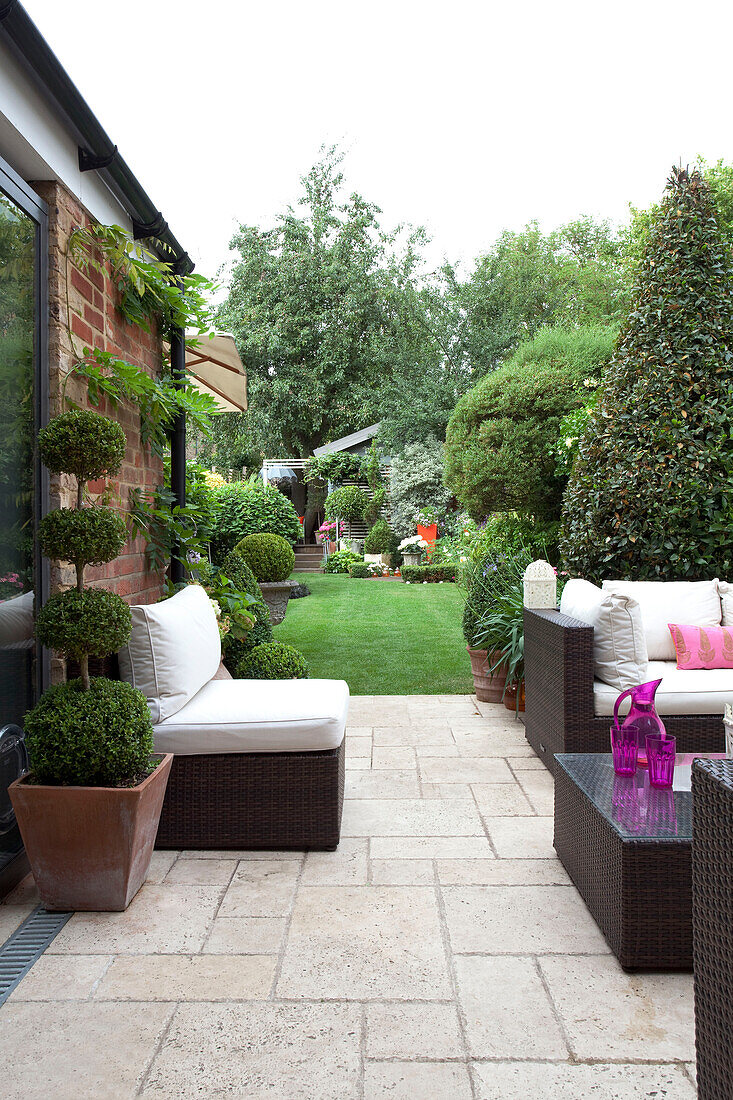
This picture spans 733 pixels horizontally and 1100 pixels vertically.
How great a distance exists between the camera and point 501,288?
1830cm

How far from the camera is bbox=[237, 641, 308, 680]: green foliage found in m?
4.13

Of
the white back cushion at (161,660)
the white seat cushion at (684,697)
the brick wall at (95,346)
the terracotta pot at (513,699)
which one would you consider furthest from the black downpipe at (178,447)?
the white seat cushion at (684,697)

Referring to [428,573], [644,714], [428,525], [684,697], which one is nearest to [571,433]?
[684,697]

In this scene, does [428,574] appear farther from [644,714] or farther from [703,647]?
[644,714]

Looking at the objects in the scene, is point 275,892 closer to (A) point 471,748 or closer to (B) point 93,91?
(A) point 471,748

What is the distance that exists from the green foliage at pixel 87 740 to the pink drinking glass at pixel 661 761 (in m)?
1.71

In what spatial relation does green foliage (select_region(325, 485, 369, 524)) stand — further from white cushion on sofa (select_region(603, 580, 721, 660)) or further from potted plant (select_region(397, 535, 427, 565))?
white cushion on sofa (select_region(603, 580, 721, 660))

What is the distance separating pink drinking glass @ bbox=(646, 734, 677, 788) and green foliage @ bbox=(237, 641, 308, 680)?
2.13 meters

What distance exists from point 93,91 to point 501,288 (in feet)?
54.6

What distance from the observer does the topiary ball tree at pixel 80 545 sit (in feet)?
8.24

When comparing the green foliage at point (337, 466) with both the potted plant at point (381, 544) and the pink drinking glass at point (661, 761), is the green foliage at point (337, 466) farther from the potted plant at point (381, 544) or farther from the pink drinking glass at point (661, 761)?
the pink drinking glass at point (661, 761)

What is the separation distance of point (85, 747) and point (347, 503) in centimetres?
1536

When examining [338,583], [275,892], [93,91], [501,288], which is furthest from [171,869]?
[501,288]

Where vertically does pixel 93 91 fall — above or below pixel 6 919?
above
